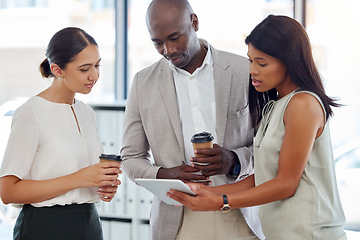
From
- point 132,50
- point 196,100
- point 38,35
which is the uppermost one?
point 38,35

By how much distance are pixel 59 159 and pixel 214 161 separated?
1.87ft

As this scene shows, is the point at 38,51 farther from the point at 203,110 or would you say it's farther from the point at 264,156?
the point at 264,156

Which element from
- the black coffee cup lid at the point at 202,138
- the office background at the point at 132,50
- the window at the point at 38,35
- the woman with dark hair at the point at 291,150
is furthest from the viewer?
the window at the point at 38,35

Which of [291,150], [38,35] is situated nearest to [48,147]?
[291,150]

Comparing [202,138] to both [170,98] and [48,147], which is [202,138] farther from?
[48,147]

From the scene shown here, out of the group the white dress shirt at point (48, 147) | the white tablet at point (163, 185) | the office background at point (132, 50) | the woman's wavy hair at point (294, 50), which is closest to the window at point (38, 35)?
the office background at point (132, 50)

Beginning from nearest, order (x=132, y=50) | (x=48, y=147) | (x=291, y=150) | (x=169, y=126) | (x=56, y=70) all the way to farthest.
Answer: (x=291, y=150)
(x=48, y=147)
(x=56, y=70)
(x=169, y=126)
(x=132, y=50)

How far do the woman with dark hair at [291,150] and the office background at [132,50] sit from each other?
69.8 inches

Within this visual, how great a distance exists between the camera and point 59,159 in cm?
170

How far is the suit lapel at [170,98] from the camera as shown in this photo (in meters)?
1.98

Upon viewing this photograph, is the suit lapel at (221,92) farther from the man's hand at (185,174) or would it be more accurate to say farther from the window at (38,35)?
the window at (38,35)

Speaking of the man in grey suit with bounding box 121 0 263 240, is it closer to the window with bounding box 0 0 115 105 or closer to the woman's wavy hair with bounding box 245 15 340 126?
the woman's wavy hair with bounding box 245 15 340 126

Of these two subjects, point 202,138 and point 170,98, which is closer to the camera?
point 202,138

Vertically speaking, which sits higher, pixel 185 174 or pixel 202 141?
pixel 202 141
